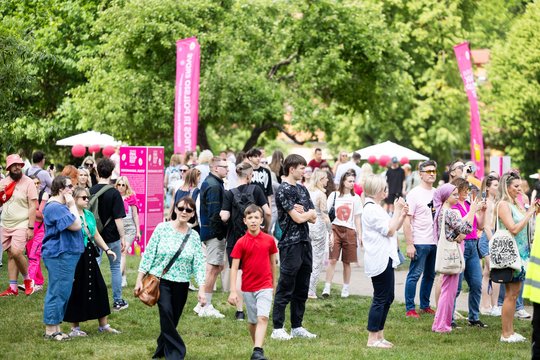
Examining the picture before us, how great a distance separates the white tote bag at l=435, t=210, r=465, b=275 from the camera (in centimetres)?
1142

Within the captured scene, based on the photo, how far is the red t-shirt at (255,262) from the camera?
9.80 meters

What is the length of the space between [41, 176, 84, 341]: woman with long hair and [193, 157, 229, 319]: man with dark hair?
230 cm

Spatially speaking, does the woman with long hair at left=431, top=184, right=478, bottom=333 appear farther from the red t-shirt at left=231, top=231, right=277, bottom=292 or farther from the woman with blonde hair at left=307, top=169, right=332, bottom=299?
the woman with blonde hair at left=307, top=169, right=332, bottom=299

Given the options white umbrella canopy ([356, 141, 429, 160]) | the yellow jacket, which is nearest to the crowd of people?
the yellow jacket

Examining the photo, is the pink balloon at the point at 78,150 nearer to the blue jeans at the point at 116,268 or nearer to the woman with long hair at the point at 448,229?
the blue jeans at the point at 116,268

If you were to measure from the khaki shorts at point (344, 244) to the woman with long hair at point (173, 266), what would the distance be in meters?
5.45

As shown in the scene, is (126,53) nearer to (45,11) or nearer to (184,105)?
(45,11)

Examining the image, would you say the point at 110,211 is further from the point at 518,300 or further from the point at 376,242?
the point at 518,300

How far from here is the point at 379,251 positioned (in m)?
10.5

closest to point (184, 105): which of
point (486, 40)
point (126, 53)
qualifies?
point (126, 53)

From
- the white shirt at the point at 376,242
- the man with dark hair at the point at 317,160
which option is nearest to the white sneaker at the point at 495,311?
the white shirt at the point at 376,242

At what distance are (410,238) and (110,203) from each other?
146 inches

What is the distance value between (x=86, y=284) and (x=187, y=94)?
443 inches

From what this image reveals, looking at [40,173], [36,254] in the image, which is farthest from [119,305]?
[40,173]
